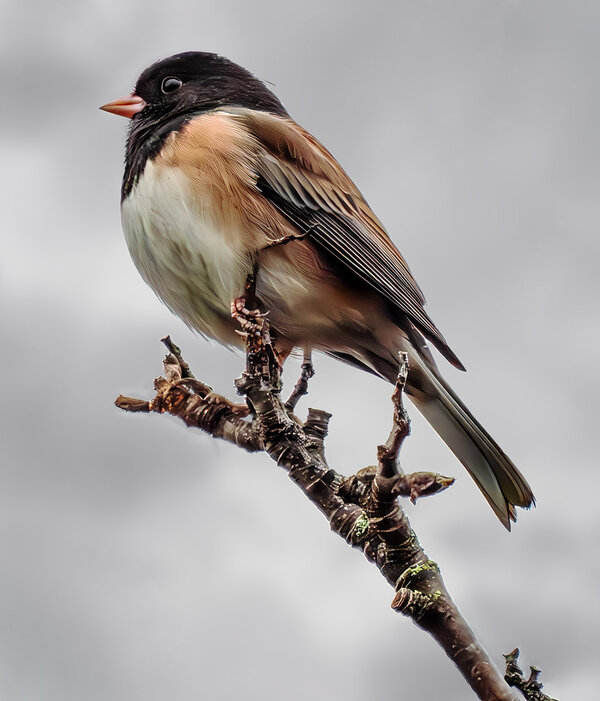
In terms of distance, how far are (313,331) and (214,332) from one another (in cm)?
39

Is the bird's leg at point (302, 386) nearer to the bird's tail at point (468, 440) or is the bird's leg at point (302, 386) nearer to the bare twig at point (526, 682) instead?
the bird's tail at point (468, 440)

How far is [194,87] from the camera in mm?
2918

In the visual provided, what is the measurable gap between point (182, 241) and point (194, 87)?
769mm

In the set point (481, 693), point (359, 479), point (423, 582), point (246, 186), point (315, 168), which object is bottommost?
point (481, 693)

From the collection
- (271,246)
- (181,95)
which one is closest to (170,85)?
(181,95)

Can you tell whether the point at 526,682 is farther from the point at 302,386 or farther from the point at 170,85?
the point at 170,85

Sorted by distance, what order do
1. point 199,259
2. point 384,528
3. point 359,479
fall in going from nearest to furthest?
point 384,528, point 359,479, point 199,259

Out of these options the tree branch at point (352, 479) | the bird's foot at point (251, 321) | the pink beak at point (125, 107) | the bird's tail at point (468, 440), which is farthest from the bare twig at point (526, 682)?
the pink beak at point (125, 107)

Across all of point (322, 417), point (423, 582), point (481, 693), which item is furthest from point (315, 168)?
point (481, 693)

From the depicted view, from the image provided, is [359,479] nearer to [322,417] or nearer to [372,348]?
[322,417]

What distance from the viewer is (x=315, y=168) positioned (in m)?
2.86

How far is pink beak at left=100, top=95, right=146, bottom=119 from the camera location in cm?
288

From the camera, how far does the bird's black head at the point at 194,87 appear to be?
287 centimetres

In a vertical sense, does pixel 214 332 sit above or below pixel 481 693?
above
